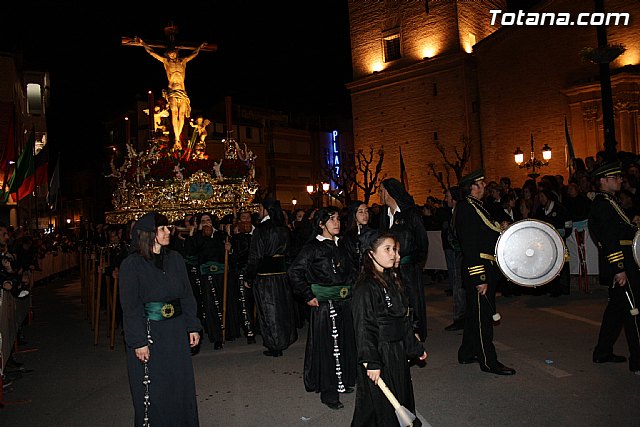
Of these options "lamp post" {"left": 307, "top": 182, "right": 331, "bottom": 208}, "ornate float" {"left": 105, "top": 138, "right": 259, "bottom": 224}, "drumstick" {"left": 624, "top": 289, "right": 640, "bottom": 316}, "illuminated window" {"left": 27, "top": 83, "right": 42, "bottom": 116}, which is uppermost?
"illuminated window" {"left": 27, "top": 83, "right": 42, "bottom": 116}

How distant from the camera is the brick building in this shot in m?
25.9

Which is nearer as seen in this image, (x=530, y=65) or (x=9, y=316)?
(x=9, y=316)

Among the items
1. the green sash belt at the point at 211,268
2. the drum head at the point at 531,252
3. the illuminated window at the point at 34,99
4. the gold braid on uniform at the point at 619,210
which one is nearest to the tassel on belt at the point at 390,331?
the drum head at the point at 531,252

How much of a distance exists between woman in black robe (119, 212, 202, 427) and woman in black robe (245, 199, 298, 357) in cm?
345

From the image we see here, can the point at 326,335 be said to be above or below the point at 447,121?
below

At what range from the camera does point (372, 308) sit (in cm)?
457

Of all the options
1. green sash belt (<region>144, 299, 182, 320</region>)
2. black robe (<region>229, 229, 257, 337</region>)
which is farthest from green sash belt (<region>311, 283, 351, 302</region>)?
black robe (<region>229, 229, 257, 337</region>)

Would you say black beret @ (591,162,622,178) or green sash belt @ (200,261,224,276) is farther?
green sash belt @ (200,261,224,276)

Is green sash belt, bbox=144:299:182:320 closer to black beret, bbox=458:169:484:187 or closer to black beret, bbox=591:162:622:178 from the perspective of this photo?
black beret, bbox=458:169:484:187

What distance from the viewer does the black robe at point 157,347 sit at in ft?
16.0

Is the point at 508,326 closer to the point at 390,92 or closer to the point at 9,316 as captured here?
the point at 9,316

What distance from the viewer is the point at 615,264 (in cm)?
643

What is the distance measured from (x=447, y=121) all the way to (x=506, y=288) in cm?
2145

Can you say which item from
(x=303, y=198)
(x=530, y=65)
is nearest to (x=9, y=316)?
(x=530, y=65)
